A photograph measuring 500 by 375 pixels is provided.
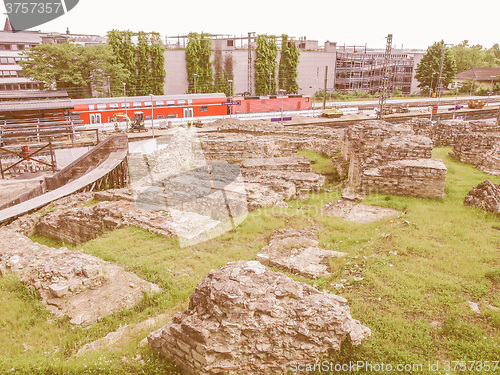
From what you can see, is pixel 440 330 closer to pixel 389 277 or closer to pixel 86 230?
pixel 389 277

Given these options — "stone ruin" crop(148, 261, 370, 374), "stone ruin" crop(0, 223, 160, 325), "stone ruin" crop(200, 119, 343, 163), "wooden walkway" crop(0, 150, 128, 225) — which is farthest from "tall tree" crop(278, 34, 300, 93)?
"stone ruin" crop(148, 261, 370, 374)

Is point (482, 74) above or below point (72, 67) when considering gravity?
above

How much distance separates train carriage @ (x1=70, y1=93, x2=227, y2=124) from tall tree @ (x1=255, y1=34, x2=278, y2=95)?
1581 centimetres

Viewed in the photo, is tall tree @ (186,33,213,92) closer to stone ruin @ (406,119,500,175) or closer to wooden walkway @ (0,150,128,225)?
wooden walkway @ (0,150,128,225)

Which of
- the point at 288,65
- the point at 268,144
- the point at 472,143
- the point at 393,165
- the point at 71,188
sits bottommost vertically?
the point at 71,188

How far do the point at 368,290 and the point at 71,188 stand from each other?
1213cm

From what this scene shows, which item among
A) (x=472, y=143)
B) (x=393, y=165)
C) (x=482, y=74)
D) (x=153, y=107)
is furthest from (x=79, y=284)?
(x=482, y=74)

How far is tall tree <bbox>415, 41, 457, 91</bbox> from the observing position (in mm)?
61938

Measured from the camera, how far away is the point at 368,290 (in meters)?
6.18

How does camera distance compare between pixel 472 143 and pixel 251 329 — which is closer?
pixel 251 329

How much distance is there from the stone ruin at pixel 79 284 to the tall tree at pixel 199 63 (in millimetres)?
46899

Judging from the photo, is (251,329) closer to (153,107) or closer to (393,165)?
(393,165)

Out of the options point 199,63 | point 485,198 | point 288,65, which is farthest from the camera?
point 288,65

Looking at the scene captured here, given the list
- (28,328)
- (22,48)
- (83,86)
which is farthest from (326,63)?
(28,328)
